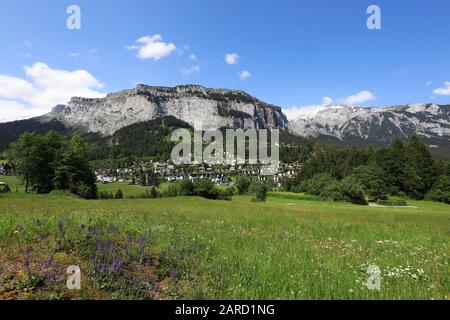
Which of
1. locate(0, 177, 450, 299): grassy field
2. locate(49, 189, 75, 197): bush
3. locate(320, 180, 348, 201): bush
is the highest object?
locate(0, 177, 450, 299): grassy field

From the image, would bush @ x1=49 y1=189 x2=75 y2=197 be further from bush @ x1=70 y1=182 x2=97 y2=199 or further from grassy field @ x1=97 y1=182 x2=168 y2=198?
grassy field @ x1=97 y1=182 x2=168 y2=198

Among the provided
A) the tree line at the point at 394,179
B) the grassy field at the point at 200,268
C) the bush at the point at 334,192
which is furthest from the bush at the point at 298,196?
the grassy field at the point at 200,268

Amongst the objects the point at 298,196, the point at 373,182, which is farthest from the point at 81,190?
the point at 373,182

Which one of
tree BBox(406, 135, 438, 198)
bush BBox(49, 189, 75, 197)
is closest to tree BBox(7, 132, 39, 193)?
bush BBox(49, 189, 75, 197)

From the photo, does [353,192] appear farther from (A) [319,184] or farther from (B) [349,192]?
(A) [319,184]

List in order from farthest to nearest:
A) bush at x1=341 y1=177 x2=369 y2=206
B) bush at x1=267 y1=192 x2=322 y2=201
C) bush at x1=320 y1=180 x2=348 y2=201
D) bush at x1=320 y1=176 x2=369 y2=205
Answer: bush at x1=267 y1=192 x2=322 y2=201 → bush at x1=320 y1=180 x2=348 y2=201 → bush at x1=320 y1=176 x2=369 y2=205 → bush at x1=341 y1=177 x2=369 y2=206

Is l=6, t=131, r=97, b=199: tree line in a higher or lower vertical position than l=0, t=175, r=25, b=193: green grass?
higher

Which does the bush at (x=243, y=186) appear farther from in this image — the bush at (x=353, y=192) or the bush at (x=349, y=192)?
the bush at (x=353, y=192)

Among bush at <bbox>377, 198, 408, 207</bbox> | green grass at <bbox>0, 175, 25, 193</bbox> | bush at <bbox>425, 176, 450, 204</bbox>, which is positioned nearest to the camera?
bush at <bbox>377, 198, 408, 207</bbox>

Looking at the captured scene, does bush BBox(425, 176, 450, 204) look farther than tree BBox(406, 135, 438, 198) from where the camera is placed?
No

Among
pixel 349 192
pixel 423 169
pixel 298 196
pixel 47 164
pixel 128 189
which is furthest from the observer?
pixel 128 189
